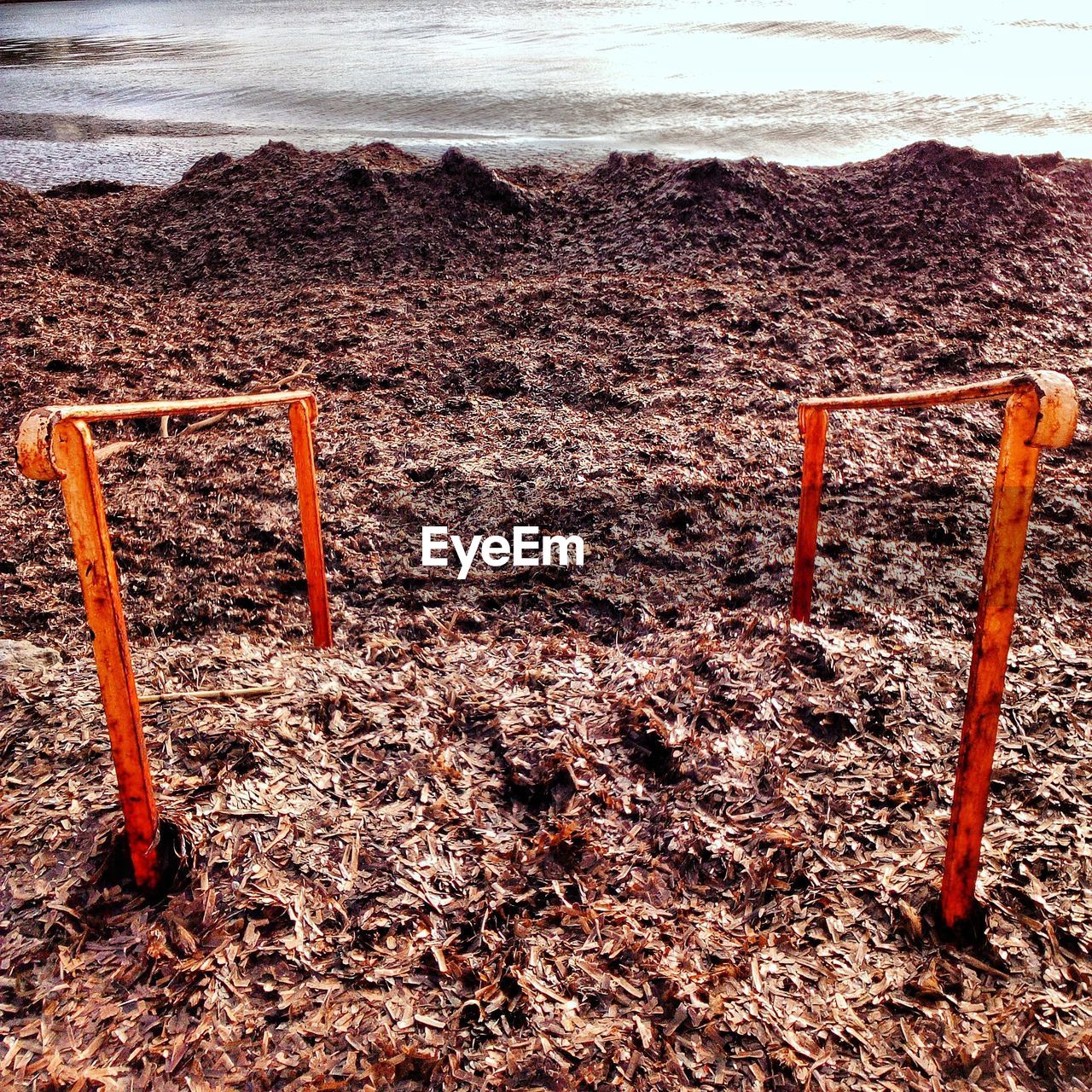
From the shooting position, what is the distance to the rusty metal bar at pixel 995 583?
5.52 ft

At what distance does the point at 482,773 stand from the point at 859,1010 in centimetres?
126

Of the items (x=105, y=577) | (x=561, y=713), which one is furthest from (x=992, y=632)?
(x=105, y=577)

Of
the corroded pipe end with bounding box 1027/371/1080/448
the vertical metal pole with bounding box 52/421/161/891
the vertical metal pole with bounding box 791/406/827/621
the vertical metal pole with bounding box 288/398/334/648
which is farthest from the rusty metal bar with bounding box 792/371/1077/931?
the vertical metal pole with bounding box 288/398/334/648

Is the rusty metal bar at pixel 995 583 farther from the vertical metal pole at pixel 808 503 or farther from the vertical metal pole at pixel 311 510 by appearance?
the vertical metal pole at pixel 311 510

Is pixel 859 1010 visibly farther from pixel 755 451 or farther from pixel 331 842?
pixel 755 451

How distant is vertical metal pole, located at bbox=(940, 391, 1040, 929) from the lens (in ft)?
5.61

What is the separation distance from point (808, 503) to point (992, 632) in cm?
139

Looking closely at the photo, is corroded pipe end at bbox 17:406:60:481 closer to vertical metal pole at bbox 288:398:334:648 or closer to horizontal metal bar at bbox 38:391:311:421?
horizontal metal bar at bbox 38:391:311:421

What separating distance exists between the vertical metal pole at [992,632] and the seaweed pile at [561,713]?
1.06 ft

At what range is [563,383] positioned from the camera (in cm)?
660

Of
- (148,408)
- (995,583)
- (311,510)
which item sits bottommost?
(311,510)

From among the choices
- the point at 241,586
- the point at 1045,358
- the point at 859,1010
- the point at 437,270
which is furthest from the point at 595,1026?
the point at 437,270

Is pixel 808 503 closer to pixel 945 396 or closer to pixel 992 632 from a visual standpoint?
pixel 945 396

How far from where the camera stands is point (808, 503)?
3150 millimetres
